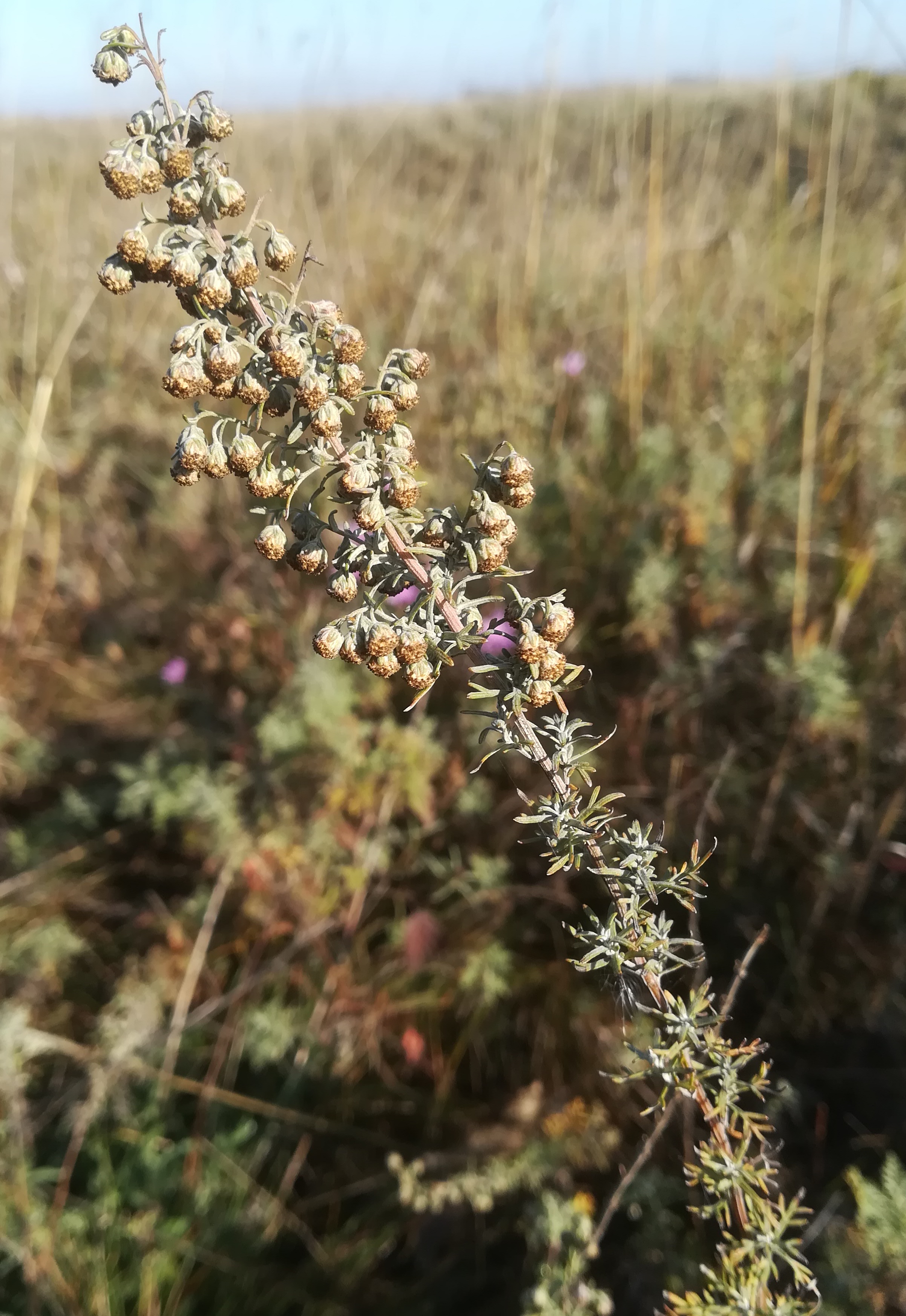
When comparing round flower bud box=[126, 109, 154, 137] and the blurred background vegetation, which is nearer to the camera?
round flower bud box=[126, 109, 154, 137]

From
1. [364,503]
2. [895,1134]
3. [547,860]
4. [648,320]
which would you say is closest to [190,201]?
[364,503]

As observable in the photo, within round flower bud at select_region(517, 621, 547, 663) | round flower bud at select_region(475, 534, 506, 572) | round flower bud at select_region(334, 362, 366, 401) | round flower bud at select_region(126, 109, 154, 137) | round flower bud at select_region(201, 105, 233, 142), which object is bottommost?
round flower bud at select_region(517, 621, 547, 663)

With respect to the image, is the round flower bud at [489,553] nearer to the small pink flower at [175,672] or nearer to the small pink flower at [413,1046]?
the small pink flower at [413,1046]

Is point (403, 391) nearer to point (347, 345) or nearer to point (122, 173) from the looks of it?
point (347, 345)

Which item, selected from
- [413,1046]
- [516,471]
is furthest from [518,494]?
[413,1046]

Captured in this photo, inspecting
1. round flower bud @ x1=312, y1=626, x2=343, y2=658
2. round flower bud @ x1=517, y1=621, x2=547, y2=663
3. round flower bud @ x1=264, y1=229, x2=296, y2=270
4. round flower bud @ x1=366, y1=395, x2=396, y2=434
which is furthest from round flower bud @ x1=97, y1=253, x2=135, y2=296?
round flower bud @ x1=517, y1=621, x2=547, y2=663

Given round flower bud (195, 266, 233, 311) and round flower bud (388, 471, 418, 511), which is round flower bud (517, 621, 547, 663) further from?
round flower bud (195, 266, 233, 311)

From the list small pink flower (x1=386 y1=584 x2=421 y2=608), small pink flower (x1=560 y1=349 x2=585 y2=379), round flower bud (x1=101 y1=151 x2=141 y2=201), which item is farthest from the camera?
small pink flower (x1=560 y1=349 x2=585 y2=379)
